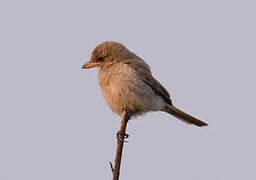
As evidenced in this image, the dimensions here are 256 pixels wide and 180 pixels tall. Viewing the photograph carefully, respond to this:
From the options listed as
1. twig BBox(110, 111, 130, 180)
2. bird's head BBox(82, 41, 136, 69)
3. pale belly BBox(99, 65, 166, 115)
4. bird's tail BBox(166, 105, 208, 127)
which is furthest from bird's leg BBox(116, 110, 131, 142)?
bird's tail BBox(166, 105, 208, 127)

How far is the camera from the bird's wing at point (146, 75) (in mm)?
7027

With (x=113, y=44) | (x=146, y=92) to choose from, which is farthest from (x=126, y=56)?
(x=146, y=92)

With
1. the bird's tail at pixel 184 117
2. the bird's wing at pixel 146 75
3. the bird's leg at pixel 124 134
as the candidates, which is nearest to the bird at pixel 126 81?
the bird's wing at pixel 146 75

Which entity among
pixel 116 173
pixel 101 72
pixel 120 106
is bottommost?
pixel 116 173

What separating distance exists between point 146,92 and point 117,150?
2.17 meters

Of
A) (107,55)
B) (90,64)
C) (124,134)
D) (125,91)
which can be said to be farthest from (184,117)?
(124,134)

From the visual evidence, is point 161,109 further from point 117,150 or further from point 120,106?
point 117,150

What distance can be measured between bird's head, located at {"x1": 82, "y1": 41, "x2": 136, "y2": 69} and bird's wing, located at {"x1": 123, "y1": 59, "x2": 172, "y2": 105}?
7.5 inches

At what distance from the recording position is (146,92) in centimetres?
696

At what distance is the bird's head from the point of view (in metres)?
7.16

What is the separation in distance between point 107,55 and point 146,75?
2.54 feet

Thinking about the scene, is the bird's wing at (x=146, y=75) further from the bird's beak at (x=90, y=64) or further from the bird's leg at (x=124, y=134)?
the bird's leg at (x=124, y=134)

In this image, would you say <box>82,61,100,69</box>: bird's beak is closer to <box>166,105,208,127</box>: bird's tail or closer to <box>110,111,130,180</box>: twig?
<box>166,105,208,127</box>: bird's tail

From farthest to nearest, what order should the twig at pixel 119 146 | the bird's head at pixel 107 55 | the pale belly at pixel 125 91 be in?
the bird's head at pixel 107 55 → the pale belly at pixel 125 91 → the twig at pixel 119 146
